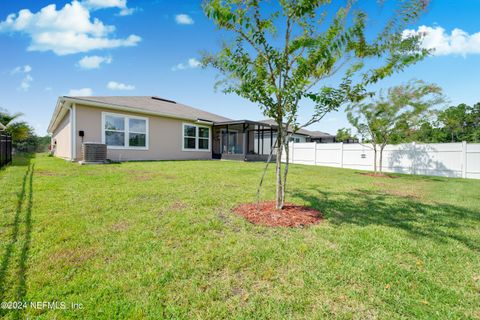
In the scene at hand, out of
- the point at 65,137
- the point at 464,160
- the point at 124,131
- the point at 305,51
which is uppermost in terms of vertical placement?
the point at 305,51

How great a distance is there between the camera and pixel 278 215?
3.89 m

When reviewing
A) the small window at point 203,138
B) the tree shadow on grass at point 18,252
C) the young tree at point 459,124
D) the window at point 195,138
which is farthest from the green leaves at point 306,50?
the young tree at point 459,124

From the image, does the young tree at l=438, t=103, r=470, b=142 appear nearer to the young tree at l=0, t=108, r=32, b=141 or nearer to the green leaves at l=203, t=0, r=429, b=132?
the green leaves at l=203, t=0, r=429, b=132

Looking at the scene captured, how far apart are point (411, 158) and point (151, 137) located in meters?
14.6

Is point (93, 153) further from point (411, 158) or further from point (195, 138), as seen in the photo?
point (411, 158)

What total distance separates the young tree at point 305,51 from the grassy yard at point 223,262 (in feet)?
5.23

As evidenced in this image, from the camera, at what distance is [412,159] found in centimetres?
1275

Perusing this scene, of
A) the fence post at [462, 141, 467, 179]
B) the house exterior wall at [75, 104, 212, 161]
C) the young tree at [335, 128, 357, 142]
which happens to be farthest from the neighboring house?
the fence post at [462, 141, 467, 179]

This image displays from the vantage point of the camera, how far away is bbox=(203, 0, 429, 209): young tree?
3502 mm

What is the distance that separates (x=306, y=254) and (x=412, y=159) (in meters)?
13.4

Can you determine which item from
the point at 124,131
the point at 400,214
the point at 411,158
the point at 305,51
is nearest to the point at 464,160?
the point at 411,158

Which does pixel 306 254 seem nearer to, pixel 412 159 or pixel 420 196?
pixel 420 196

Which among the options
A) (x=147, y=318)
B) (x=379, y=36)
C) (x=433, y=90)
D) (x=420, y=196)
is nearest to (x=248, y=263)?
(x=147, y=318)

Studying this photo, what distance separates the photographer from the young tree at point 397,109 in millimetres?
9922
